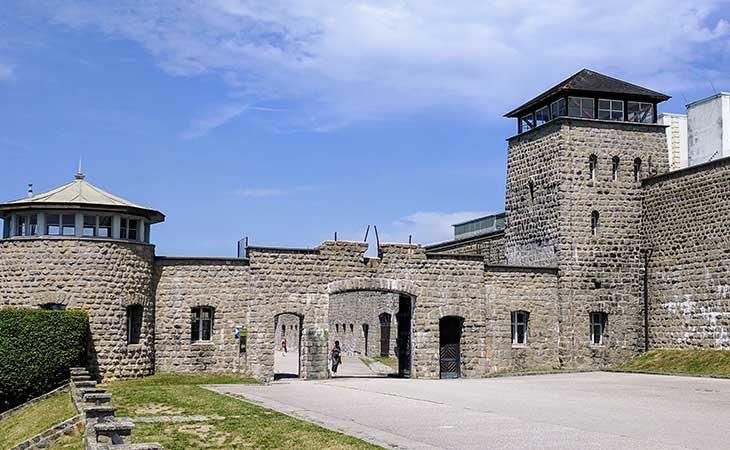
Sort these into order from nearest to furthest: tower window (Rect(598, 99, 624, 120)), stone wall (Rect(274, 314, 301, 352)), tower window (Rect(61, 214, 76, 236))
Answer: tower window (Rect(61, 214, 76, 236)) < tower window (Rect(598, 99, 624, 120)) < stone wall (Rect(274, 314, 301, 352))

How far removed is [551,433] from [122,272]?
15649mm

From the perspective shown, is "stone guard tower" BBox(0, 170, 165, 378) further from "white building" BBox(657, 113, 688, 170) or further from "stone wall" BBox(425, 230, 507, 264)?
"white building" BBox(657, 113, 688, 170)

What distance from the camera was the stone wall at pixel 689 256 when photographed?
2861cm

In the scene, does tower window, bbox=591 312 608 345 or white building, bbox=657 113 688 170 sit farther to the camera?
white building, bbox=657 113 688 170

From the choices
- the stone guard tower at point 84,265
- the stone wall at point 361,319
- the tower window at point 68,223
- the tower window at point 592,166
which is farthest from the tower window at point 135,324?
the stone wall at point 361,319

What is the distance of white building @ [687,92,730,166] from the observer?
34.2 m

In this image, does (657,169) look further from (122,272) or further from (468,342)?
(122,272)

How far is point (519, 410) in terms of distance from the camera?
1847 centimetres

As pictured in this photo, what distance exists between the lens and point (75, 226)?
2628 centimetres

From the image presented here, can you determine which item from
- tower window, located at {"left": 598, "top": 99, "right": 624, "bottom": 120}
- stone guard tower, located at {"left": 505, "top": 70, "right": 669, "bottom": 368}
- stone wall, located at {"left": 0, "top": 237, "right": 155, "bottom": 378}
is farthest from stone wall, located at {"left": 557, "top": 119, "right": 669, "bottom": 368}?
stone wall, located at {"left": 0, "top": 237, "right": 155, "bottom": 378}

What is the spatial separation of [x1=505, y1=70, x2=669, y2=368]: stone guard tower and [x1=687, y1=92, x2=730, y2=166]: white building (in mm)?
2701

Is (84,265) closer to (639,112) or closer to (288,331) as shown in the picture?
(639,112)

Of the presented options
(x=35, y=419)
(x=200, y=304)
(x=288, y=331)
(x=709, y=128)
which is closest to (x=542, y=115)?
(x=709, y=128)

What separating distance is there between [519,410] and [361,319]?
3067 cm
